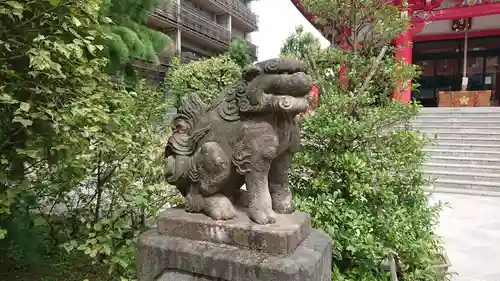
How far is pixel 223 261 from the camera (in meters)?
1.64

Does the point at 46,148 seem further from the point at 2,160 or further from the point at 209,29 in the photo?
the point at 209,29

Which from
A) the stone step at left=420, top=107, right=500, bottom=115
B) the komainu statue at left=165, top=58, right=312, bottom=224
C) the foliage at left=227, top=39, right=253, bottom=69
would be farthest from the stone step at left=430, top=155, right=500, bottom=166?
the foliage at left=227, top=39, right=253, bottom=69

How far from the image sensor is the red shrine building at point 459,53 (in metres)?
9.38

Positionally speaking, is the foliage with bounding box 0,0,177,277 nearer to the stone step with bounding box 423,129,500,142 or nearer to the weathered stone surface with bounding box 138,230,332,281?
the weathered stone surface with bounding box 138,230,332,281

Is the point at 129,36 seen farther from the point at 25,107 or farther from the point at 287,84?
the point at 287,84

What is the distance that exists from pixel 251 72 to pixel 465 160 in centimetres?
670

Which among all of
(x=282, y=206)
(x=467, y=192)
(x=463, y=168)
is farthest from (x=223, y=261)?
(x=463, y=168)

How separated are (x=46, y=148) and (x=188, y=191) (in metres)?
1.08

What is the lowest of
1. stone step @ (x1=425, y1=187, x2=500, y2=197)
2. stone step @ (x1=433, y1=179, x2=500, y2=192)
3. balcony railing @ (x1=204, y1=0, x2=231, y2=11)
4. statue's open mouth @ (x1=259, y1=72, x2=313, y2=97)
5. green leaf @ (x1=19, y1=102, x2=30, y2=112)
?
stone step @ (x1=425, y1=187, x2=500, y2=197)

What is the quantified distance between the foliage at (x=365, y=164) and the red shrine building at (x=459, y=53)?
665 cm

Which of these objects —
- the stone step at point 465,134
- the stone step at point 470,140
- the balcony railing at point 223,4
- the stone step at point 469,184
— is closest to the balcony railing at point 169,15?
the balcony railing at point 223,4

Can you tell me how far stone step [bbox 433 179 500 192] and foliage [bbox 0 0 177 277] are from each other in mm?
5238

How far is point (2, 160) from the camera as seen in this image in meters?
2.20

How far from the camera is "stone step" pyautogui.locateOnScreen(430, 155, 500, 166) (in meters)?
6.60
